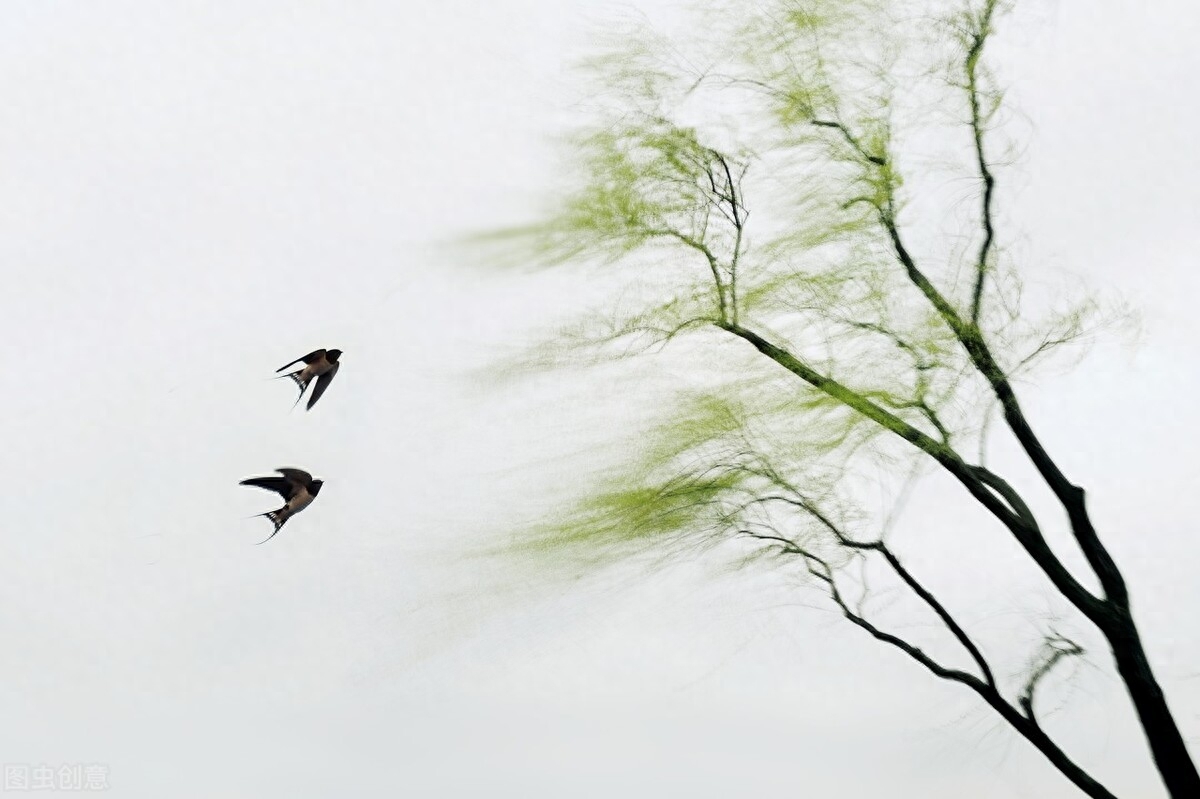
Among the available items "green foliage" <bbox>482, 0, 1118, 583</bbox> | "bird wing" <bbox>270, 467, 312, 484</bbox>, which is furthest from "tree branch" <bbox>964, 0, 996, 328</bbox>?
"bird wing" <bbox>270, 467, 312, 484</bbox>

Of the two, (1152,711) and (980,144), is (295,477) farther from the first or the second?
(1152,711)

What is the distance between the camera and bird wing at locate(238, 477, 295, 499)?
2650 millimetres

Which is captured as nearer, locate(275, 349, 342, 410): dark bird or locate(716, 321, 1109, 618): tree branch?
locate(716, 321, 1109, 618): tree branch

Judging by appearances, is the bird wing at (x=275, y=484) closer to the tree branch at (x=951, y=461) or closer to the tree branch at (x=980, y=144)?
the tree branch at (x=951, y=461)

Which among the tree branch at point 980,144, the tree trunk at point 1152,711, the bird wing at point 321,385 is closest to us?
the tree trunk at point 1152,711

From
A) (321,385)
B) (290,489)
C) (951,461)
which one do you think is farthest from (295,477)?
(951,461)

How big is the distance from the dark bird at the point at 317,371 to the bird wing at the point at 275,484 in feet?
0.69

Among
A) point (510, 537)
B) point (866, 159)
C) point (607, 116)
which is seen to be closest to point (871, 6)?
point (866, 159)

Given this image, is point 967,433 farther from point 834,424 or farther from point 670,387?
point 670,387

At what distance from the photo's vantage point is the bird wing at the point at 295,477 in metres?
2.70

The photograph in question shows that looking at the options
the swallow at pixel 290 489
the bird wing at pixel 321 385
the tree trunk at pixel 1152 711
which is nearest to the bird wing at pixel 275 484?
the swallow at pixel 290 489

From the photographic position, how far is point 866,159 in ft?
8.86

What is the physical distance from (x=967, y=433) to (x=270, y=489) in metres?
1.50

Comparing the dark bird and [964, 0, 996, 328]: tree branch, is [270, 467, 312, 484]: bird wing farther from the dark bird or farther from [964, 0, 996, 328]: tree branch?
[964, 0, 996, 328]: tree branch
